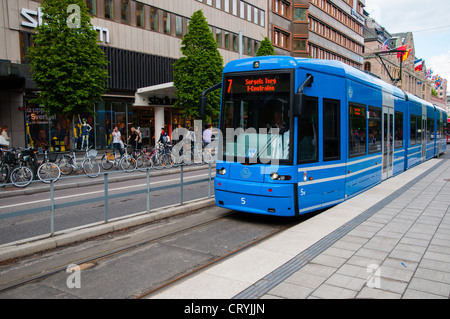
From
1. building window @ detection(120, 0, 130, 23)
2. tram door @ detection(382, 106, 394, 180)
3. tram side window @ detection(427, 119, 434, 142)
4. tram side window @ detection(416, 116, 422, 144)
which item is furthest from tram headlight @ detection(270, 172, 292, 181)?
building window @ detection(120, 0, 130, 23)

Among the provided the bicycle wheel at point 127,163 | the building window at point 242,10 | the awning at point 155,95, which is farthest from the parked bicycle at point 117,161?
the building window at point 242,10

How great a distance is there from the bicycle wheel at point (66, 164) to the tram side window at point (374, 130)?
37.3ft

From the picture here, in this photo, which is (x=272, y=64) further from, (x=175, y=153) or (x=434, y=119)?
(x=434, y=119)

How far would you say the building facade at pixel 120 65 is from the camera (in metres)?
19.4

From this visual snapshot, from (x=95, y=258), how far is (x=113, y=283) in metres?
1.07

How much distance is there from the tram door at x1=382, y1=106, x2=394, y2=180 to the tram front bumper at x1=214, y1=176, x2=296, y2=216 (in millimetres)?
6273

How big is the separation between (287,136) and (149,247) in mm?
3197

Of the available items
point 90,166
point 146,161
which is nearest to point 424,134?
point 146,161

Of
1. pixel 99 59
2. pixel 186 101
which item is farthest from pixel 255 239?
pixel 186 101

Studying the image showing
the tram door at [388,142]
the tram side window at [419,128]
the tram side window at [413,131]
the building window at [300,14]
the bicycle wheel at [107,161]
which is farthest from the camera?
the building window at [300,14]

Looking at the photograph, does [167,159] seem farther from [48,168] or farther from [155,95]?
[155,95]

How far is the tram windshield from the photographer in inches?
279

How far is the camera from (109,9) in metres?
24.4

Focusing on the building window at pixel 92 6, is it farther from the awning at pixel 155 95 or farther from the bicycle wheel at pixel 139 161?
the bicycle wheel at pixel 139 161
